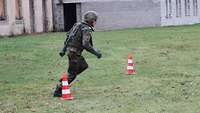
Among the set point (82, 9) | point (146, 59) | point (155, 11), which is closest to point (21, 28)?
point (82, 9)

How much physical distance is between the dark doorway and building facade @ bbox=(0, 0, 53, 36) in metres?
2.53

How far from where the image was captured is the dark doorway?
147ft

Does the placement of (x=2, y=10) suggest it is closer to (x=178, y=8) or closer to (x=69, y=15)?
(x=69, y=15)

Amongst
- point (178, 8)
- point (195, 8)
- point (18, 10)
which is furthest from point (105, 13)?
point (195, 8)

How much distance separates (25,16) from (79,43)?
28.0m

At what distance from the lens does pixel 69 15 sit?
45.1m

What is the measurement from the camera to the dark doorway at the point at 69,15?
44656mm

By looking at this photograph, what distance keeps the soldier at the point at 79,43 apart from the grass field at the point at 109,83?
633 mm

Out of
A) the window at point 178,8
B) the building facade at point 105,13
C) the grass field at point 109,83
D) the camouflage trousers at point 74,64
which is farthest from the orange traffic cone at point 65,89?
the window at point 178,8

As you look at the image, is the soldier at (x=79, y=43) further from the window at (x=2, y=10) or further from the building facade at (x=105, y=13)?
the building facade at (x=105, y=13)

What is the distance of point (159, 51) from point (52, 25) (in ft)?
72.0

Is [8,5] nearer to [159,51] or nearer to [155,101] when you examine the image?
[159,51]

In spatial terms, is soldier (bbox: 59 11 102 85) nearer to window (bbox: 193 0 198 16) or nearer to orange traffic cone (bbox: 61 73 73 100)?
orange traffic cone (bbox: 61 73 73 100)

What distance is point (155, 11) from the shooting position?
44625 mm
